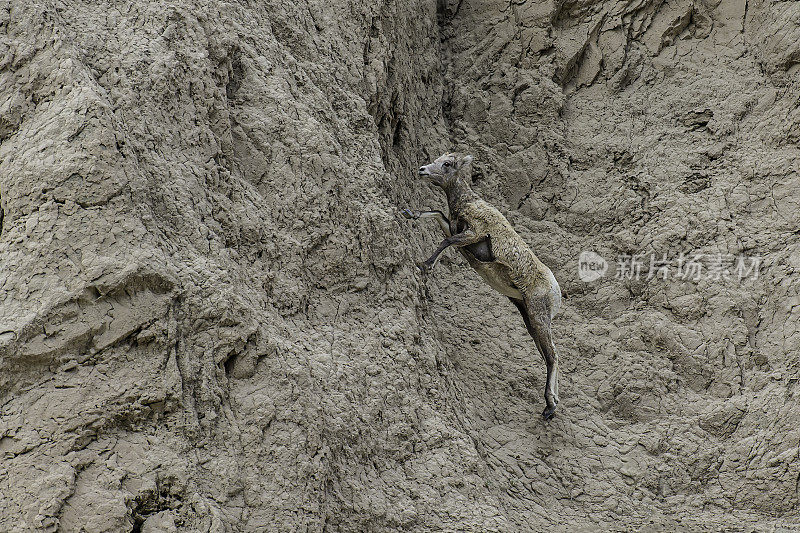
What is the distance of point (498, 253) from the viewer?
620cm

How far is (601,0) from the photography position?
8.08 meters

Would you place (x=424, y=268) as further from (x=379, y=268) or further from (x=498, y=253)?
(x=498, y=253)

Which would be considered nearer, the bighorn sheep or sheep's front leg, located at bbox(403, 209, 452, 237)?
sheep's front leg, located at bbox(403, 209, 452, 237)

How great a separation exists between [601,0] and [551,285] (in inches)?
134

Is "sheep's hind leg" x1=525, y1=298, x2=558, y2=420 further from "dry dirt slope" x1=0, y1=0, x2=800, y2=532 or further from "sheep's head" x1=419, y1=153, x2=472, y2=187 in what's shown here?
"sheep's head" x1=419, y1=153, x2=472, y2=187

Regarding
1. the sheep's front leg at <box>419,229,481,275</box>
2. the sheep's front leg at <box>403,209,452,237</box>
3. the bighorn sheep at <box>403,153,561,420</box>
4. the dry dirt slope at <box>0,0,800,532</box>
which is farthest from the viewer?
the bighorn sheep at <box>403,153,561,420</box>

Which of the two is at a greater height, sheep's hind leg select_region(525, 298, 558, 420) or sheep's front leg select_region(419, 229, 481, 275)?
sheep's front leg select_region(419, 229, 481, 275)

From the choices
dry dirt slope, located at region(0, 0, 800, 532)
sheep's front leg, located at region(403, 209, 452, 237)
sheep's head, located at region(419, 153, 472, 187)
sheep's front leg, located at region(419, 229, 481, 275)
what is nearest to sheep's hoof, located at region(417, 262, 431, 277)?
sheep's front leg, located at region(419, 229, 481, 275)

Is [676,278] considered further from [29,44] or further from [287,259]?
[29,44]

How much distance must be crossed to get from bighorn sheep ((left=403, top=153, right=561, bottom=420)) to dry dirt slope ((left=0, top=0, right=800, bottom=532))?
17.8 inches

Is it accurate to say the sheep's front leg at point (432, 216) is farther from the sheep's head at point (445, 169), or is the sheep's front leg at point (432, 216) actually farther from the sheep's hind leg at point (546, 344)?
the sheep's hind leg at point (546, 344)

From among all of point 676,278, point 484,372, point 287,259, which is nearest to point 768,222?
point 676,278

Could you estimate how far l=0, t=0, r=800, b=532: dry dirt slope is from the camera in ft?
14.8

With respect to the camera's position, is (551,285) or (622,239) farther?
(622,239)
